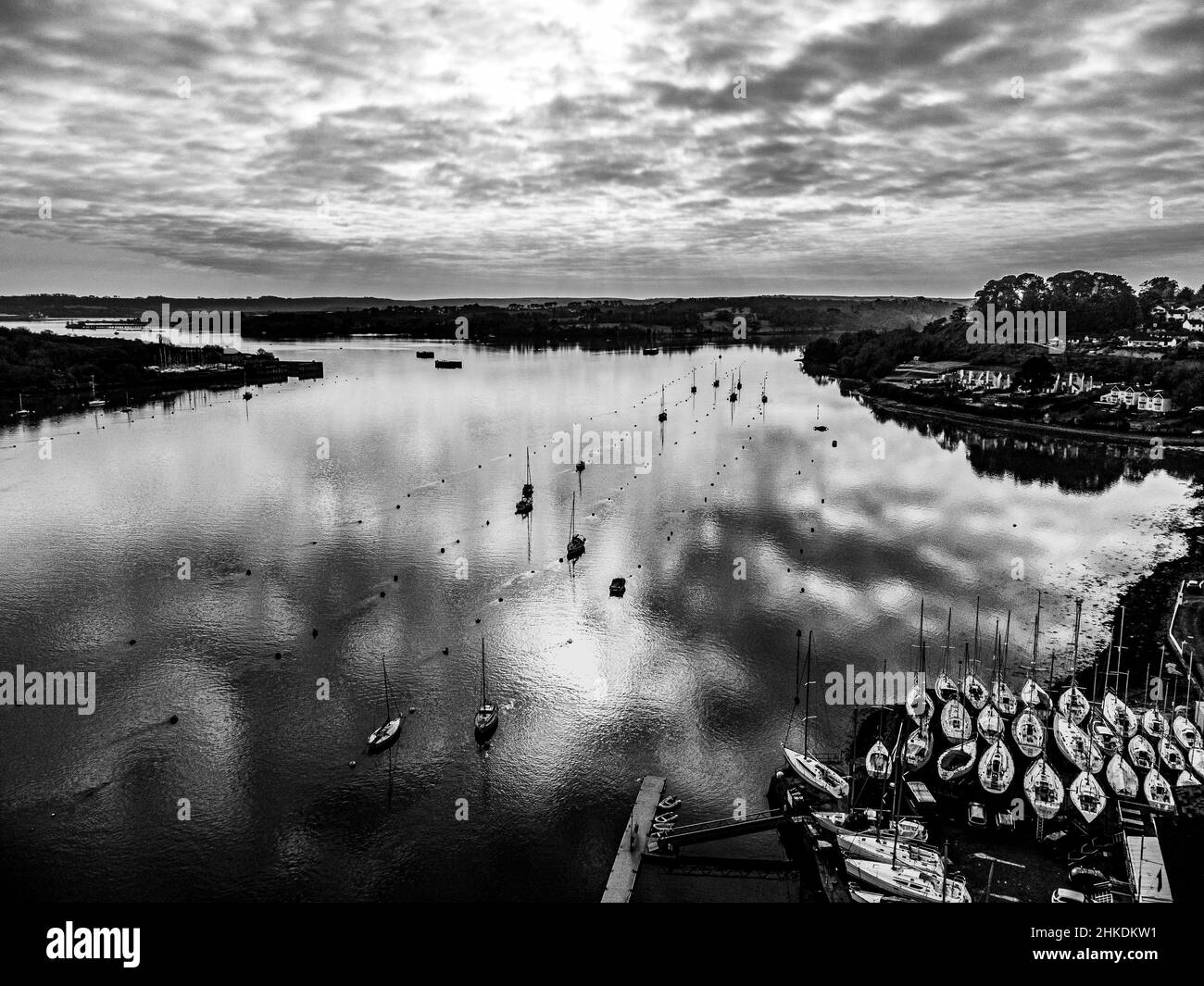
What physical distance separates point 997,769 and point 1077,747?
161 cm

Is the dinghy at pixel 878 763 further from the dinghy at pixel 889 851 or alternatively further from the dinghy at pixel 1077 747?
the dinghy at pixel 1077 747

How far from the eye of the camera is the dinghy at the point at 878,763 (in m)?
14.1

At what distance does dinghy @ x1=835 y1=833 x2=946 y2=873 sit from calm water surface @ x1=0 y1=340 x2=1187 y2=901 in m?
2.13

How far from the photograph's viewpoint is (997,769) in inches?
540

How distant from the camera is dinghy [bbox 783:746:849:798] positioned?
1359 centimetres

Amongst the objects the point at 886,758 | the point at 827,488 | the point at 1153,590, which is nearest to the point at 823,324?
the point at 827,488

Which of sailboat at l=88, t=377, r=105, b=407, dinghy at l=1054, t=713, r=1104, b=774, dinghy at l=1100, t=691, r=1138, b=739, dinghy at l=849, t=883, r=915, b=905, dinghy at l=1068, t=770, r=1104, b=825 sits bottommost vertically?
dinghy at l=849, t=883, r=915, b=905

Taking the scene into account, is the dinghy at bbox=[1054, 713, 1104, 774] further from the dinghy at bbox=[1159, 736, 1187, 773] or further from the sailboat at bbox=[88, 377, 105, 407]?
the sailboat at bbox=[88, 377, 105, 407]

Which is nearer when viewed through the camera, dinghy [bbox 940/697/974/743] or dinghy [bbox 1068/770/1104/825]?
dinghy [bbox 1068/770/1104/825]

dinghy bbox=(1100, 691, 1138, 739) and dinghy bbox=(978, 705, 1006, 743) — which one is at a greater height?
dinghy bbox=(1100, 691, 1138, 739)

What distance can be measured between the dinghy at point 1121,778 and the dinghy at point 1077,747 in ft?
0.66

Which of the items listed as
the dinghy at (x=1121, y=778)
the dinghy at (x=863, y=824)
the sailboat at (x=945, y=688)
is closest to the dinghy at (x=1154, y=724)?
the dinghy at (x=1121, y=778)

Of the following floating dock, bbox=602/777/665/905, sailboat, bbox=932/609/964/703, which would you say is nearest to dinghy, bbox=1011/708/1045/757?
sailboat, bbox=932/609/964/703

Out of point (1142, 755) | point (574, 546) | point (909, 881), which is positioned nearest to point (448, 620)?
point (574, 546)
